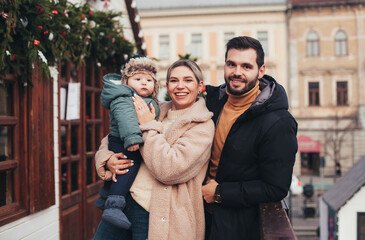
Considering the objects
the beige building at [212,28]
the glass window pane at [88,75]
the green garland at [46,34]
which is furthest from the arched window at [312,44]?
the green garland at [46,34]

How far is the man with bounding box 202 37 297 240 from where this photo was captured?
252cm

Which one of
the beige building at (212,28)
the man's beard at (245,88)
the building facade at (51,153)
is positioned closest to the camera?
the man's beard at (245,88)

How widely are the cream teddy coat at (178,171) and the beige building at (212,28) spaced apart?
23.1 m

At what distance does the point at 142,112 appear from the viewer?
290 centimetres

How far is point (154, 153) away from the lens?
2.64 metres

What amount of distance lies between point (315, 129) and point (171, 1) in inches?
478

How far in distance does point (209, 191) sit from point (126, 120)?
0.73 meters

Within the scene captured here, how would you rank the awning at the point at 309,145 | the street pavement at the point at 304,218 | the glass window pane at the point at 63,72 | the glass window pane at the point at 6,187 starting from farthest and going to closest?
the awning at the point at 309,145 < the street pavement at the point at 304,218 < the glass window pane at the point at 63,72 < the glass window pane at the point at 6,187

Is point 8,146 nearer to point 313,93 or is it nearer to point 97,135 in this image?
point 97,135

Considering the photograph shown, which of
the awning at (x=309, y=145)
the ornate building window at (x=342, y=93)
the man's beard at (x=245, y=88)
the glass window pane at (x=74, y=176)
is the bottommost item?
the awning at (x=309, y=145)

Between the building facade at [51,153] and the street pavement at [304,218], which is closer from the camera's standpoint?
the building facade at [51,153]

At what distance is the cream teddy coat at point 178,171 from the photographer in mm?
2621

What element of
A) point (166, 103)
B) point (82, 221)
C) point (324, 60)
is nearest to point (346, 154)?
point (324, 60)

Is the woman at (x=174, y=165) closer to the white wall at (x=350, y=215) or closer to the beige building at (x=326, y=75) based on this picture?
the white wall at (x=350, y=215)
